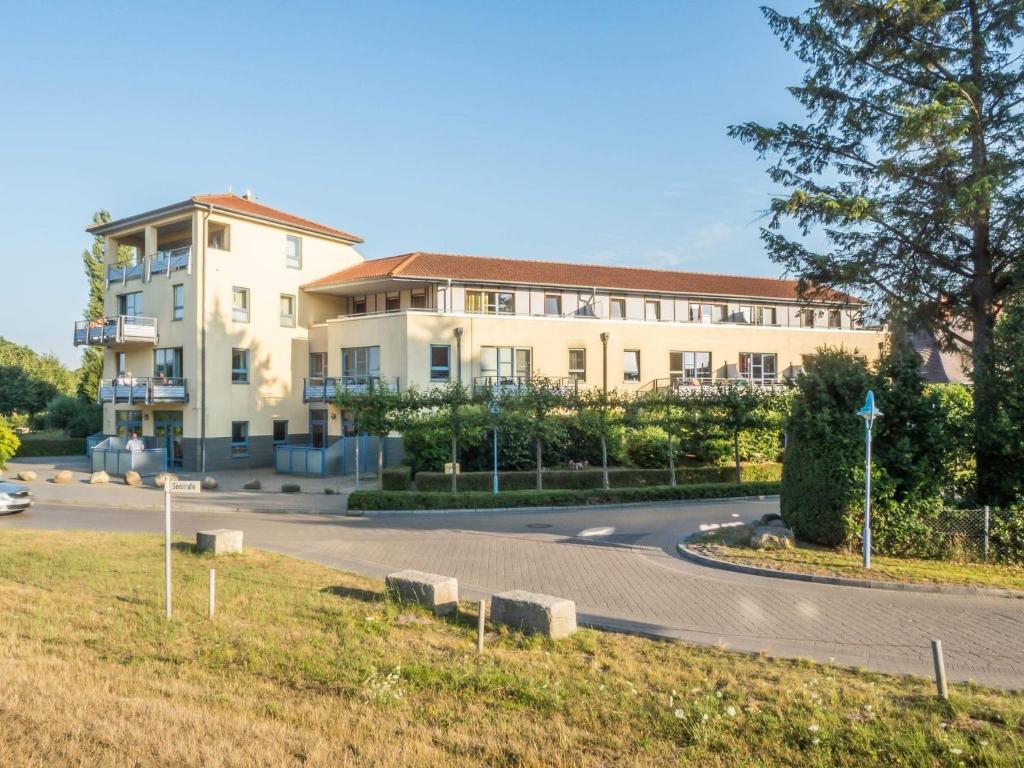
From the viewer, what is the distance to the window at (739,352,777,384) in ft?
139

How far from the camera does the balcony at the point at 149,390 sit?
1437 inches

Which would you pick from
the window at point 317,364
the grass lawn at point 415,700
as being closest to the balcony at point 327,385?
the window at point 317,364

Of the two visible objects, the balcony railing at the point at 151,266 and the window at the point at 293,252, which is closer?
the balcony railing at the point at 151,266

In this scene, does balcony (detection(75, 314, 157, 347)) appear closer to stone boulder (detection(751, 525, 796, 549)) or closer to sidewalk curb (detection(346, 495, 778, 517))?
sidewalk curb (detection(346, 495, 778, 517))

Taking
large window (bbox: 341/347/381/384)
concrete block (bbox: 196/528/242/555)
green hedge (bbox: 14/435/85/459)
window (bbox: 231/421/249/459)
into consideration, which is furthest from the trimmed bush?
green hedge (bbox: 14/435/85/459)

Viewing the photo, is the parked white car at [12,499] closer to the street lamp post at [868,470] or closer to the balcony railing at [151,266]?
the balcony railing at [151,266]

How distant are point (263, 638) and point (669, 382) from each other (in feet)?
111

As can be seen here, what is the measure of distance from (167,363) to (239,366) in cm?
358

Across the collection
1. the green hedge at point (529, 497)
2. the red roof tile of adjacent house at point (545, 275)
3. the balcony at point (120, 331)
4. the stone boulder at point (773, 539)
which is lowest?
the green hedge at point (529, 497)

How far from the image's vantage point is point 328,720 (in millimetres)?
5816

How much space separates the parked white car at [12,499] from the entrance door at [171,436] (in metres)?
15.3

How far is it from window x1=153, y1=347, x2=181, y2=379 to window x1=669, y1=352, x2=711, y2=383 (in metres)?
25.2

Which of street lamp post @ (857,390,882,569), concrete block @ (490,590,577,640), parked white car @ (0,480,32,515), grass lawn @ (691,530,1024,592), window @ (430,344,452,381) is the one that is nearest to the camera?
concrete block @ (490,590,577,640)

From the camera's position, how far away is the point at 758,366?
4300 cm
